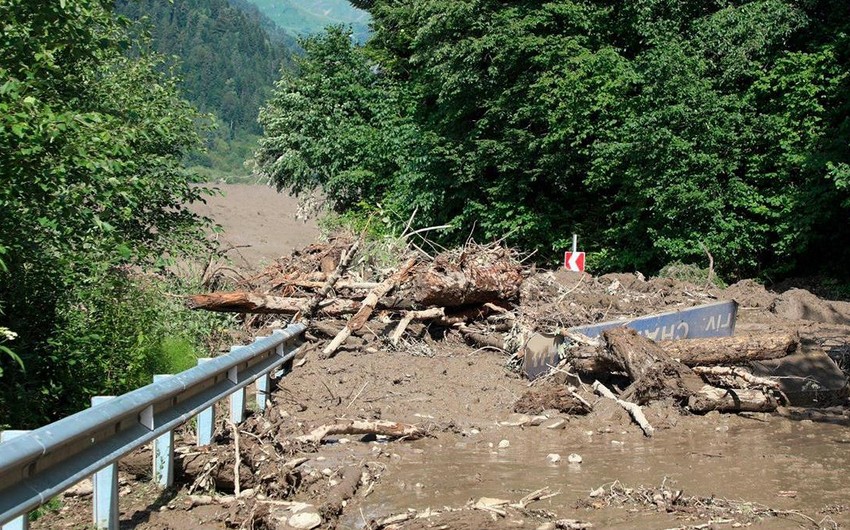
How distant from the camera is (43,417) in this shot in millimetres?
8078

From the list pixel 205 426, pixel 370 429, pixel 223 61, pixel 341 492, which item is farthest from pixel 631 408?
pixel 223 61

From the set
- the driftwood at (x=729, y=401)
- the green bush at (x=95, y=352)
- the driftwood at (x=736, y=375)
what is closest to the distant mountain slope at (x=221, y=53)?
the green bush at (x=95, y=352)

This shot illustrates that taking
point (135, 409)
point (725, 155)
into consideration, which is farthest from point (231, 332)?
point (725, 155)

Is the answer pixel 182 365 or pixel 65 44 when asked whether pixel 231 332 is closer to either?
pixel 182 365

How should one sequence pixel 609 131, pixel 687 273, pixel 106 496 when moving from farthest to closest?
pixel 609 131 < pixel 687 273 < pixel 106 496

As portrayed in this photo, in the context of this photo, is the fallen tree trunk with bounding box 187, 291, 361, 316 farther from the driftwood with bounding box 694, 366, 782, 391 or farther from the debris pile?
the driftwood with bounding box 694, 366, 782, 391

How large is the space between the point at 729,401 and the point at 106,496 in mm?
6847

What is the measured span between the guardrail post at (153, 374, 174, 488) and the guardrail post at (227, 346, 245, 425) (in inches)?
60.7

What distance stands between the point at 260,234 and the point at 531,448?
3454cm

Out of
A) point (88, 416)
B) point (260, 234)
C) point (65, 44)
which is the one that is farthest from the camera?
point (260, 234)

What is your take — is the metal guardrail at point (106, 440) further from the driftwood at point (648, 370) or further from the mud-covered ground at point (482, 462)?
the driftwood at point (648, 370)

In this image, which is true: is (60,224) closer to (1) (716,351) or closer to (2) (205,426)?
(2) (205,426)

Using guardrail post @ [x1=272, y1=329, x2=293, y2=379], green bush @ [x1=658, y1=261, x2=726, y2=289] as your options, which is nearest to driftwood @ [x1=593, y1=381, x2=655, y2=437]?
guardrail post @ [x1=272, y1=329, x2=293, y2=379]

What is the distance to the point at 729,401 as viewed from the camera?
10.0 metres
